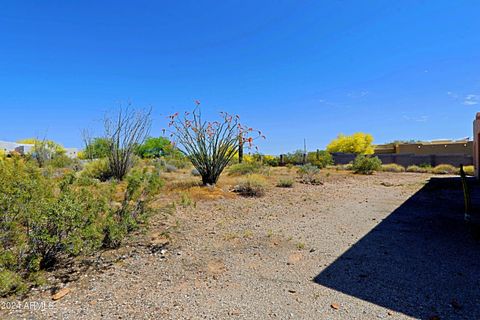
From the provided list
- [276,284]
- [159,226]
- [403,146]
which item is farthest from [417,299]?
[403,146]

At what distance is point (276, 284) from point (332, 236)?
6.89 ft

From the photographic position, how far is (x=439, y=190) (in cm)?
982

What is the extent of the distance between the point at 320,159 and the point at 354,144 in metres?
13.7

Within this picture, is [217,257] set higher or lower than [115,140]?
lower

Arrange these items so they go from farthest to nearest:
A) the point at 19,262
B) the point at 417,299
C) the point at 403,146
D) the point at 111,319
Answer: the point at 403,146, the point at 19,262, the point at 417,299, the point at 111,319

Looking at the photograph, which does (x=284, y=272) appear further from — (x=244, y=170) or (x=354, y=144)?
(x=354, y=144)

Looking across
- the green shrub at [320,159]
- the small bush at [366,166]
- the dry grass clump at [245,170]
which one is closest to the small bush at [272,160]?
the green shrub at [320,159]

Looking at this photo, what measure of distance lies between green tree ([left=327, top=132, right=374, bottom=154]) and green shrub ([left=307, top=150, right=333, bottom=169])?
11398 millimetres

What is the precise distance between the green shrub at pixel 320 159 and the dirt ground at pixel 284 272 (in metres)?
14.0

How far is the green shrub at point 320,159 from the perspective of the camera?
20.3 metres

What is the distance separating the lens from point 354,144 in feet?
106

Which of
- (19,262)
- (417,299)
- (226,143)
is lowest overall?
(417,299)

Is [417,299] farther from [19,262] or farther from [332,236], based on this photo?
[19,262]

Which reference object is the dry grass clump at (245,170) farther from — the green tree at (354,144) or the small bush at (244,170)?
the green tree at (354,144)
